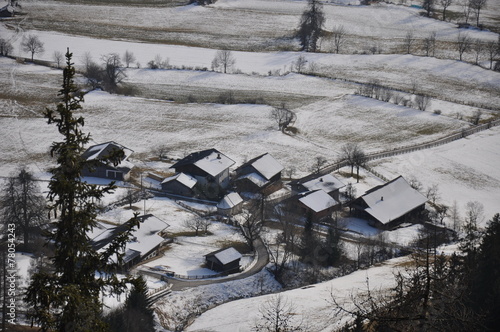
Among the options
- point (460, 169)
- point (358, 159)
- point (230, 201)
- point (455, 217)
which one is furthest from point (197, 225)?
point (460, 169)

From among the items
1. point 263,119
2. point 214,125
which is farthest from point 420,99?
point 214,125

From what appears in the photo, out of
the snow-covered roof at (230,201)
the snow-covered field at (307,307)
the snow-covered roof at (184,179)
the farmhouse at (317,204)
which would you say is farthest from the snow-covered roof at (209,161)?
the snow-covered field at (307,307)

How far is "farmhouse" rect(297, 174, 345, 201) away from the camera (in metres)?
50.9

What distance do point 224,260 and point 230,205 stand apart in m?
10.5

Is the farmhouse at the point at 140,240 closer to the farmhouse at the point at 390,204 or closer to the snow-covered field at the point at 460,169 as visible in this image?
the farmhouse at the point at 390,204

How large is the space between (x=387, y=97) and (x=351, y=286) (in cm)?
4904

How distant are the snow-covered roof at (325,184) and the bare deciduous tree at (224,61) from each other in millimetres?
39568

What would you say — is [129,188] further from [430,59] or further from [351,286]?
[430,59]

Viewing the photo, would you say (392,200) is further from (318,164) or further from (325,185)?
(318,164)

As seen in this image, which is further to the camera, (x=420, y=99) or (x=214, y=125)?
(x=420, y=99)

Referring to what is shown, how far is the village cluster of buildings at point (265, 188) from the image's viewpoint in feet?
158

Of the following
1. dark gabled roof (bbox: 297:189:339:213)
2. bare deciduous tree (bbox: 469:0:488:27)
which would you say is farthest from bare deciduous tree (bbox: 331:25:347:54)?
dark gabled roof (bbox: 297:189:339:213)

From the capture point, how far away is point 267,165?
5444 centimetres

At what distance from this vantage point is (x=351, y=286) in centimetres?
3378
